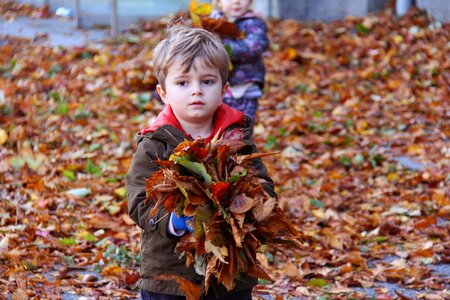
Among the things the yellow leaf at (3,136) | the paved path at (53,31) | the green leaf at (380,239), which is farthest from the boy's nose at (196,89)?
the paved path at (53,31)

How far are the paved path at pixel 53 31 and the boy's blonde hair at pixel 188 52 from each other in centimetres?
820

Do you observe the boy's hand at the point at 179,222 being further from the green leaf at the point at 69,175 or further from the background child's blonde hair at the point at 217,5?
the green leaf at the point at 69,175

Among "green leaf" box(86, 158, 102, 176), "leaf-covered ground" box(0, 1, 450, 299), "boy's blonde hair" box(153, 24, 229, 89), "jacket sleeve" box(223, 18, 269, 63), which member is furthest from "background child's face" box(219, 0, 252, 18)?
"boy's blonde hair" box(153, 24, 229, 89)

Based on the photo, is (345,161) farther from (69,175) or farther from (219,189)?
(219,189)

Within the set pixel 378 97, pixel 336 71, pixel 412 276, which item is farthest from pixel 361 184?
pixel 336 71

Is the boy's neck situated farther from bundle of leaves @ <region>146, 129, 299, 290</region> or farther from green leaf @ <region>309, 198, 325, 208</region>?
green leaf @ <region>309, 198, 325, 208</region>

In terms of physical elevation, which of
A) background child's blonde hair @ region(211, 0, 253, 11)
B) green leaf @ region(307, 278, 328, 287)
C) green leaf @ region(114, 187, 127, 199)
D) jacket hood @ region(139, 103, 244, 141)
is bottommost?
green leaf @ region(114, 187, 127, 199)

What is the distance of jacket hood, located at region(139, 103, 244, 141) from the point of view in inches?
126

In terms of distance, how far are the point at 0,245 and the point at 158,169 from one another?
2.03 meters

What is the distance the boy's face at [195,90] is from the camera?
317 cm

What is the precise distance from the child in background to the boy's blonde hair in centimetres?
239

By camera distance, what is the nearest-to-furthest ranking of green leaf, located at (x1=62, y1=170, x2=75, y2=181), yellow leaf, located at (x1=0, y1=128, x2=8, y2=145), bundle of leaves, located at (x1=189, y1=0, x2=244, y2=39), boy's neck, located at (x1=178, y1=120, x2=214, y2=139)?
1. boy's neck, located at (x1=178, y1=120, x2=214, y2=139)
2. bundle of leaves, located at (x1=189, y1=0, x2=244, y2=39)
3. green leaf, located at (x1=62, y1=170, x2=75, y2=181)
4. yellow leaf, located at (x1=0, y1=128, x2=8, y2=145)

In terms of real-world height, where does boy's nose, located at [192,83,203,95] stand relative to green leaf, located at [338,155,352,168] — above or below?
above

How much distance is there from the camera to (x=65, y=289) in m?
4.40
